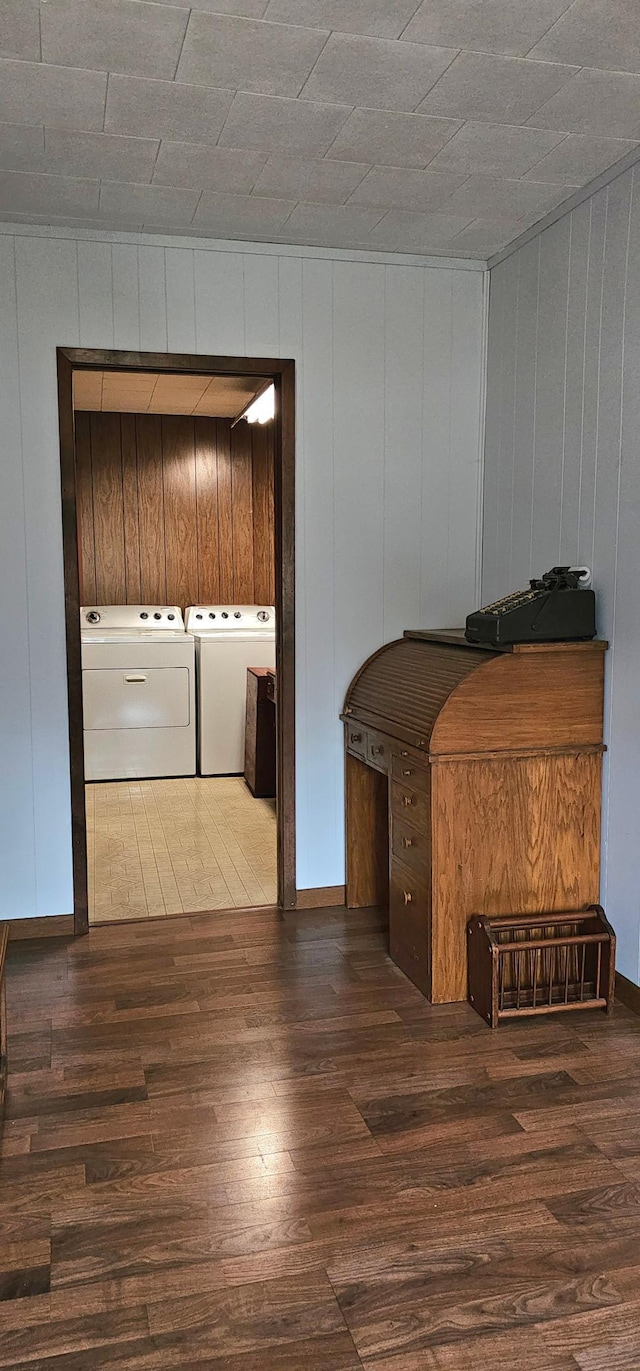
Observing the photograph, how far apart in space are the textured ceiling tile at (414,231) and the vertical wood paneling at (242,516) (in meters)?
3.55

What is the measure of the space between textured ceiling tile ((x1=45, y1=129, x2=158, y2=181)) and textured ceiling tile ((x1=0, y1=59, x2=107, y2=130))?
75mm

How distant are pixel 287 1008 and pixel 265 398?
12.6 ft

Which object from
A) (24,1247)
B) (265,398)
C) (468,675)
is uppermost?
(265,398)

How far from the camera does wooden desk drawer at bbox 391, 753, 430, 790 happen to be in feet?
9.71

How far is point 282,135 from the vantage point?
2.72 metres

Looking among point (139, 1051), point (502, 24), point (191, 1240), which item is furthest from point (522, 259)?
point (191, 1240)

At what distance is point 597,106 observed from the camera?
254 cm

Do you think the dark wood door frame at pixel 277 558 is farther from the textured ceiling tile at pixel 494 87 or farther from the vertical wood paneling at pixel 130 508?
the vertical wood paneling at pixel 130 508

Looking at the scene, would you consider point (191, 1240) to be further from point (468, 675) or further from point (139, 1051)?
point (468, 675)

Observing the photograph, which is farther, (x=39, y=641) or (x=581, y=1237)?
(x=39, y=641)

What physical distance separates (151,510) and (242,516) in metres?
0.68

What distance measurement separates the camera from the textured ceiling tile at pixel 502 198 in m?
3.06

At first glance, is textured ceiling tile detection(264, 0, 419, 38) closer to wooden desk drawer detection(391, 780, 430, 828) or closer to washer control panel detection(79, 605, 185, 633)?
wooden desk drawer detection(391, 780, 430, 828)

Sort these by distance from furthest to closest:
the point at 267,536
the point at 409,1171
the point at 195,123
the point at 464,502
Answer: the point at 267,536, the point at 464,502, the point at 195,123, the point at 409,1171
